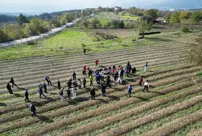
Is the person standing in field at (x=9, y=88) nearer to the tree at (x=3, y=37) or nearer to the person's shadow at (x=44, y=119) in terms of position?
the person's shadow at (x=44, y=119)

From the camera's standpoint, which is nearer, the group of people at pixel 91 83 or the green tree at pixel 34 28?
the group of people at pixel 91 83

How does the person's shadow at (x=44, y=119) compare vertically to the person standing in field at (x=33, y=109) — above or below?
below

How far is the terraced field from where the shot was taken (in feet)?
79.9

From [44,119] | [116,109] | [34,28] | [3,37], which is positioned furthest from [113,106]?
[34,28]

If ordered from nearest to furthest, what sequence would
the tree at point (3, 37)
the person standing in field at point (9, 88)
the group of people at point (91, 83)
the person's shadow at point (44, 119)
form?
the person's shadow at point (44, 119) < the group of people at point (91, 83) < the person standing in field at point (9, 88) < the tree at point (3, 37)

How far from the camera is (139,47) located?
64.0 meters

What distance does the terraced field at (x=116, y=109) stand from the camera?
24359 millimetres

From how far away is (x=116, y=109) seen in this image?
28.4 metres

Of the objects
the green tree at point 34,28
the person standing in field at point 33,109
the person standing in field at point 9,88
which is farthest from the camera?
the green tree at point 34,28

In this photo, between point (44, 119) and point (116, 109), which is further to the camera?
point (116, 109)

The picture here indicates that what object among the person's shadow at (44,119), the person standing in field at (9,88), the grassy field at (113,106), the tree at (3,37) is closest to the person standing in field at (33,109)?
the grassy field at (113,106)

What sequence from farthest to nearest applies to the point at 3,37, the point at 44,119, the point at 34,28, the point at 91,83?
the point at 34,28
the point at 3,37
the point at 91,83
the point at 44,119

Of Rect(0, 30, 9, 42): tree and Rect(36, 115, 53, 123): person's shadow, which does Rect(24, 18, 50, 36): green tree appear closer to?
Rect(0, 30, 9, 42): tree

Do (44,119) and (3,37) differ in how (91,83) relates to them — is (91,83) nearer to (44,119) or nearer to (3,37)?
(44,119)
